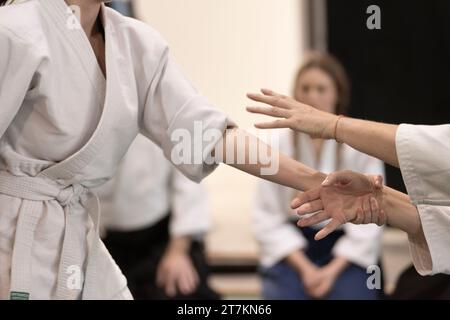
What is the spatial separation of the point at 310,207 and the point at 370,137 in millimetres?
177

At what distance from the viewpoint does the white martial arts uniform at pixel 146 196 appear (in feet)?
9.11

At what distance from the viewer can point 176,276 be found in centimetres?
264

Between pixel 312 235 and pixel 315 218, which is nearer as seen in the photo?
pixel 315 218

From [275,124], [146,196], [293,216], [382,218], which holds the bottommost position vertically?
[293,216]

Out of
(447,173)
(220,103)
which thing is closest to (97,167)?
(447,173)

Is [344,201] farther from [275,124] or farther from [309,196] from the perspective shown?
[275,124]

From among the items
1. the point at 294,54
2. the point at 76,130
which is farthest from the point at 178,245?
the point at 294,54

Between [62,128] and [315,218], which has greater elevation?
[62,128]

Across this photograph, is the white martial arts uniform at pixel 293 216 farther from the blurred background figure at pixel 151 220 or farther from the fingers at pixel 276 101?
the fingers at pixel 276 101

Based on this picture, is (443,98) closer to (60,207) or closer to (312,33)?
(312,33)

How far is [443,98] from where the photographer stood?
13.4ft

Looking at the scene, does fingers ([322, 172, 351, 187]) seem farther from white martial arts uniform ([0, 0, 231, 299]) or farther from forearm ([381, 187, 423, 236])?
white martial arts uniform ([0, 0, 231, 299])

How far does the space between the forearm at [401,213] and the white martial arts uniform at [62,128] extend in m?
0.36

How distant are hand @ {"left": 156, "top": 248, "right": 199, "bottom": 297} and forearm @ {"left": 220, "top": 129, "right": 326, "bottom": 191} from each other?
42.6 inches
